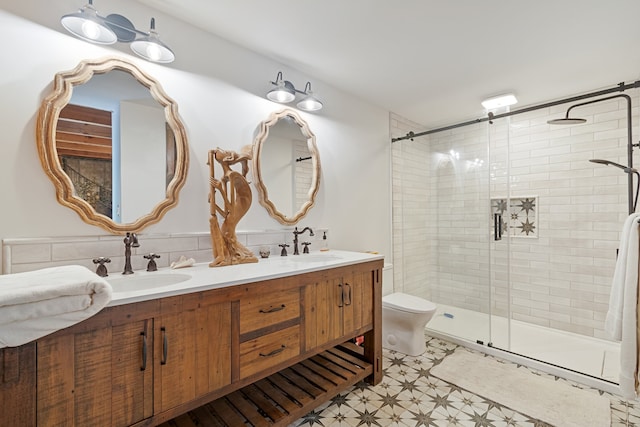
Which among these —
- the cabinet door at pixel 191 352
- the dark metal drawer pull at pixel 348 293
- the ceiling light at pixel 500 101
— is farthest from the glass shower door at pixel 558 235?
the cabinet door at pixel 191 352

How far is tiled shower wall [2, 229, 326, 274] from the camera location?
1.31m

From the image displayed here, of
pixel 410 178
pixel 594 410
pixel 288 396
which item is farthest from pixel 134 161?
pixel 594 410

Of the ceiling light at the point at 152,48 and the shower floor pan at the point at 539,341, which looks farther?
the shower floor pan at the point at 539,341

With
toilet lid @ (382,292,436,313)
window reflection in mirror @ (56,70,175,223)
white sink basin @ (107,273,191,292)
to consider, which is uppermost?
window reflection in mirror @ (56,70,175,223)

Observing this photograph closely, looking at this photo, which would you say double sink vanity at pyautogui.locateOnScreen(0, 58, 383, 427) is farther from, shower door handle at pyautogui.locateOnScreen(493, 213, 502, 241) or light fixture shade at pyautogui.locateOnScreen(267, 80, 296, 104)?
shower door handle at pyautogui.locateOnScreen(493, 213, 502, 241)

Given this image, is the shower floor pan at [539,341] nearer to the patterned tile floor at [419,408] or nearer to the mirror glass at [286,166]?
the patterned tile floor at [419,408]

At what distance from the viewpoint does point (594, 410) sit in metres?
1.86

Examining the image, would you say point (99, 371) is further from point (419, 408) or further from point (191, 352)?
point (419, 408)

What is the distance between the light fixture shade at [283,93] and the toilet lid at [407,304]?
1.95 meters

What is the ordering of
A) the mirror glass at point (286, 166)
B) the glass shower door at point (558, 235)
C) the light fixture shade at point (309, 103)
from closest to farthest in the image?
the mirror glass at point (286, 166)
the light fixture shade at point (309, 103)
the glass shower door at point (558, 235)

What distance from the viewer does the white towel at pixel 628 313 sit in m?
1.55

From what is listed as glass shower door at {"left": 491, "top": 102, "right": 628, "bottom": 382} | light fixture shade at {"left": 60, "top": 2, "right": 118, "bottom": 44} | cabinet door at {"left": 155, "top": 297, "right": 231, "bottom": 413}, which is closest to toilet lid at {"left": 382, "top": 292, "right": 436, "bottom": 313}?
glass shower door at {"left": 491, "top": 102, "right": 628, "bottom": 382}

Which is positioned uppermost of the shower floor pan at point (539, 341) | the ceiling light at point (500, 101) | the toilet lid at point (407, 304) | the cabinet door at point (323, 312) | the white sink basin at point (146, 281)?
the ceiling light at point (500, 101)

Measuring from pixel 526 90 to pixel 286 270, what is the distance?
292 cm
